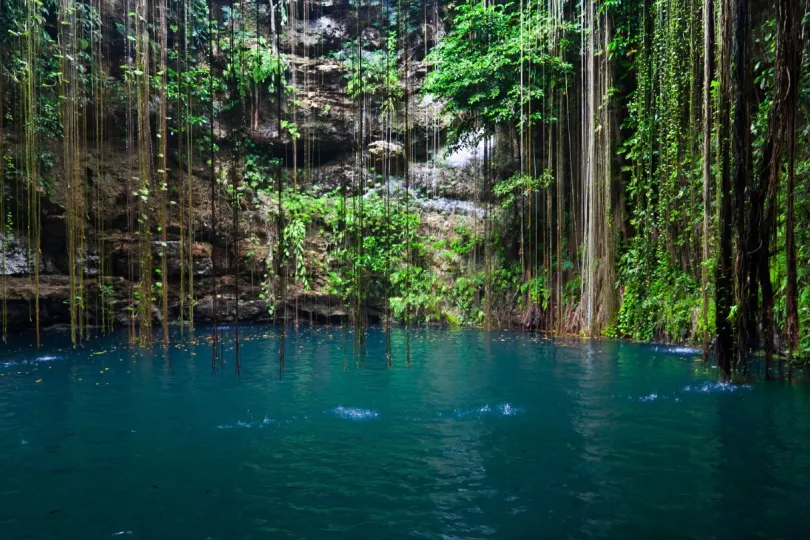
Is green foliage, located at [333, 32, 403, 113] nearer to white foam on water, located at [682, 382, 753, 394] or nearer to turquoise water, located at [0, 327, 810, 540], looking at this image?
turquoise water, located at [0, 327, 810, 540]

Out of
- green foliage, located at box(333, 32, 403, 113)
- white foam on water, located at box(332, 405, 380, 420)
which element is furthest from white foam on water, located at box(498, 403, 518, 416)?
green foliage, located at box(333, 32, 403, 113)

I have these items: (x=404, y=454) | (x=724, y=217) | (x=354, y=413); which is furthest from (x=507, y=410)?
(x=724, y=217)

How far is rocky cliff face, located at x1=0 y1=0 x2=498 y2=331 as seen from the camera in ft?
33.0

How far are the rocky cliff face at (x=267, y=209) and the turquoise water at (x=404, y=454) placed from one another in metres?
4.87

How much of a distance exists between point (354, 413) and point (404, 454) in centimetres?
105

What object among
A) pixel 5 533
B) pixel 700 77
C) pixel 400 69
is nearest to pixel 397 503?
pixel 5 533

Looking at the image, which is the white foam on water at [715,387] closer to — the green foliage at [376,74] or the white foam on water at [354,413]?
the white foam on water at [354,413]

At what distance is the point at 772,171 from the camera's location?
299 centimetres

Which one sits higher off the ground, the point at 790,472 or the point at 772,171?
the point at 772,171

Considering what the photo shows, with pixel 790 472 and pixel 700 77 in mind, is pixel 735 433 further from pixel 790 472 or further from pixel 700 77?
pixel 700 77

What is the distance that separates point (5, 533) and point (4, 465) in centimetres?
100

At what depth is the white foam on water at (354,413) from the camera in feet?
13.5

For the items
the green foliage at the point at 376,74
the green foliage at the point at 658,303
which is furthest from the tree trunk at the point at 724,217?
the green foliage at the point at 376,74

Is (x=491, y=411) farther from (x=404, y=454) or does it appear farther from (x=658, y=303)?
(x=658, y=303)
